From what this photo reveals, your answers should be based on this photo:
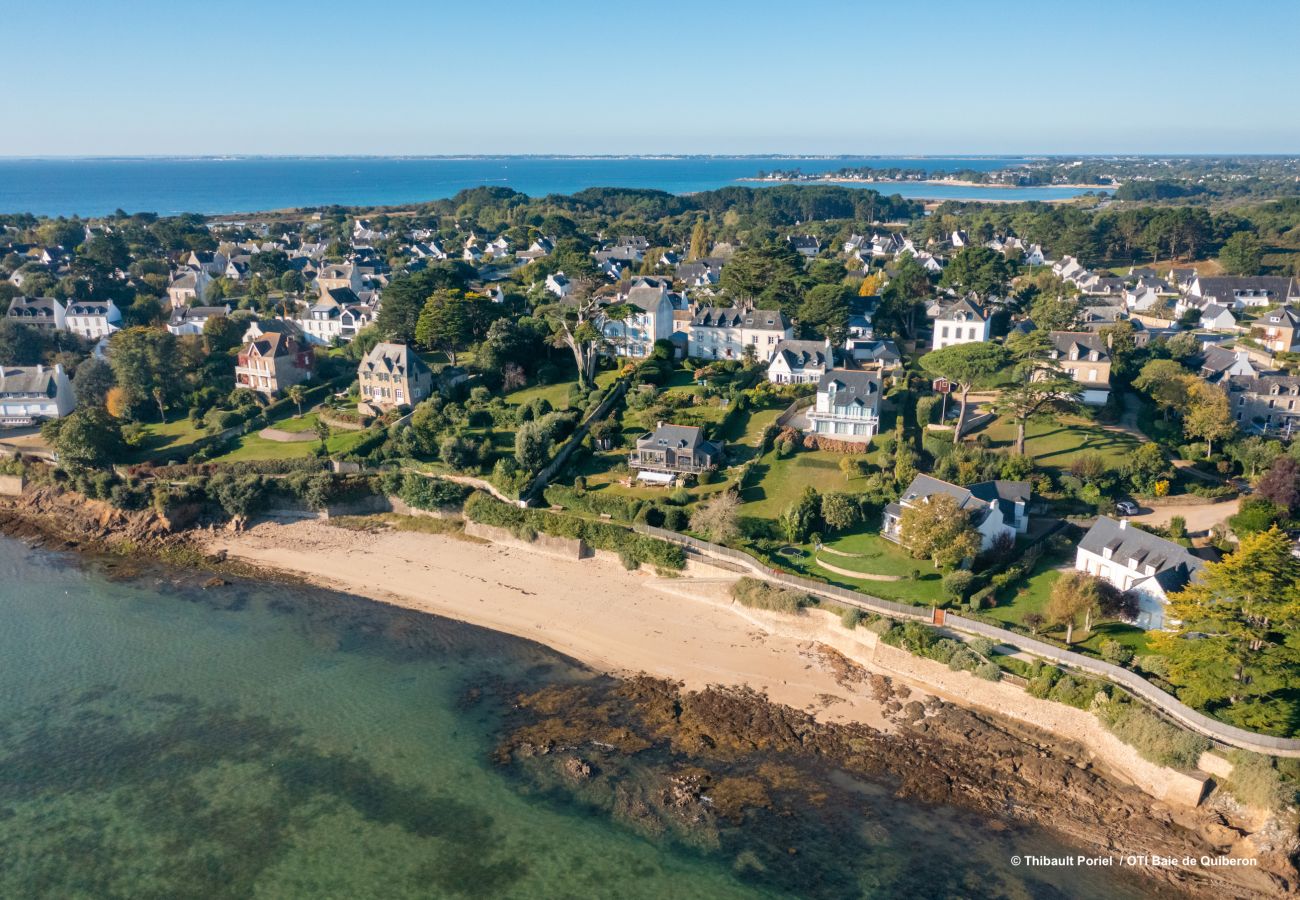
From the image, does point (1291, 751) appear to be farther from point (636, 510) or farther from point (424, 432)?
point (424, 432)

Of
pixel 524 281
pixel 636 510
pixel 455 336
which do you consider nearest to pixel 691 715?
pixel 636 510

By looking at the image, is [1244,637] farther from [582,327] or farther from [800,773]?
[582,327]

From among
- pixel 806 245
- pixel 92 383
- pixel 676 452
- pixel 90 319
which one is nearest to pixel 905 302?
pixel 676 452

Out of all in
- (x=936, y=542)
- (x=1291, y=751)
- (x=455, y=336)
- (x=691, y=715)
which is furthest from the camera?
(x=455, y=336)

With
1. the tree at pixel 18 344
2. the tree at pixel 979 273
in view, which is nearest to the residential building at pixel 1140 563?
the tree at pixel 979 273

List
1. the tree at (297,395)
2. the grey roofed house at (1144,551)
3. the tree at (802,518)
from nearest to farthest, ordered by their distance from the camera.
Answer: the grey roofed house at (1144,551) → the tree at (802,518) → the tree at (297,395)

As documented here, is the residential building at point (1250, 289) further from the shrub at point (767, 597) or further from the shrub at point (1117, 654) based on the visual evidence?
the shrub at point (767, 597)
